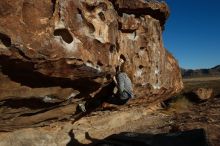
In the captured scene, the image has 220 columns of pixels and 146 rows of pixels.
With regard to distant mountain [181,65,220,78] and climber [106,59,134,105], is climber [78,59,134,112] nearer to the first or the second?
climber [106,59,134,105]

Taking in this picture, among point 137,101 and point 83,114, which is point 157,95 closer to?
point 137,101

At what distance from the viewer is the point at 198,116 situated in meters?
13.0

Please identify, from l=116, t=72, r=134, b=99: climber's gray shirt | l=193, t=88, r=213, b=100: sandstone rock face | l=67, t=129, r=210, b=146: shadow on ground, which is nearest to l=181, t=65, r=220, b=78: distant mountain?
l=193, t=88, r=213, b=100: sandstone rock face

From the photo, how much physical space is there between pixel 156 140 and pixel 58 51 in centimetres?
359

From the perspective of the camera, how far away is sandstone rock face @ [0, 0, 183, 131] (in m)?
6.32

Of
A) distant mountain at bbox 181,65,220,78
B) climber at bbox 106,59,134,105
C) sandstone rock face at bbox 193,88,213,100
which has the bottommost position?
sandstone rock face at bbox 193,88,213,100

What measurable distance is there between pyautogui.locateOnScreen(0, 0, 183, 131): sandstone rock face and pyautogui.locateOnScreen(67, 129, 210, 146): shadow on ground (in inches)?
46.6

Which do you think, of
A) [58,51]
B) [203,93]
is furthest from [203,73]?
[58,51]

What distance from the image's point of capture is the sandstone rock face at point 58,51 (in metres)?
6.32

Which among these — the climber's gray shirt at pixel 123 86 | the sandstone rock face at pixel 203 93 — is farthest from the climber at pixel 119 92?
the sandstone rock face at pixel 203 93

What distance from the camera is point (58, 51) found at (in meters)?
6.82

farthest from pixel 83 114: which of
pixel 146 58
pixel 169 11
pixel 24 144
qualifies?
pixel 169 11

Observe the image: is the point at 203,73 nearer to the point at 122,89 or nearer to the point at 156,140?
the point at 156,140

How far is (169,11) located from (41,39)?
6598mm
